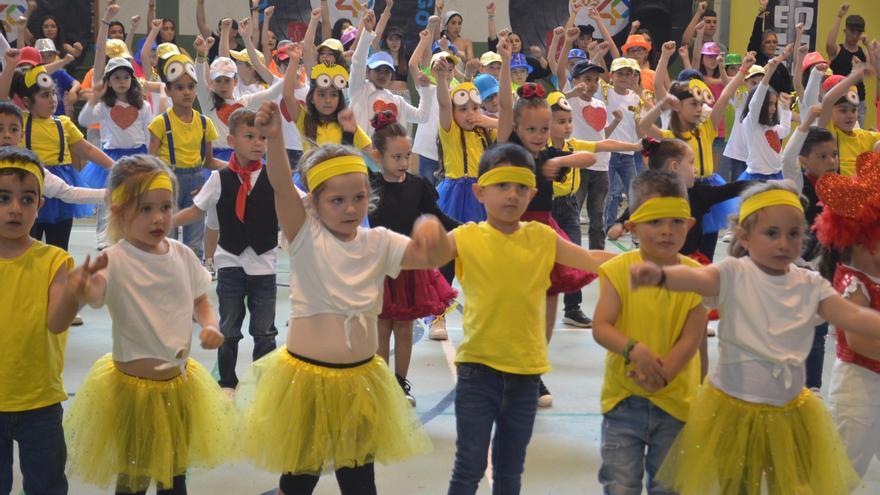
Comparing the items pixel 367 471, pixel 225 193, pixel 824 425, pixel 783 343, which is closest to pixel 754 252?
pixel 783 343

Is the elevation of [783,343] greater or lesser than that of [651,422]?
greater

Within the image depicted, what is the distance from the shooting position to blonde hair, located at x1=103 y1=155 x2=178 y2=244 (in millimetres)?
3688

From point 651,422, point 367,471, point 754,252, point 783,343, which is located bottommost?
point 367,471

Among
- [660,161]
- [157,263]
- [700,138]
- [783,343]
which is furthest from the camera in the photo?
[700,138]

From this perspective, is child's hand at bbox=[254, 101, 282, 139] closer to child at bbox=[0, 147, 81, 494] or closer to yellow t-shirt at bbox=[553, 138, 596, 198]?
child at bbox=[0, 147, 81, 494]

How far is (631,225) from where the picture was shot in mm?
3732

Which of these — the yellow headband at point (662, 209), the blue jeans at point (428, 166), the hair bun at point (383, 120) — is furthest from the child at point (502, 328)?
the blue jeans at point (428, 166)

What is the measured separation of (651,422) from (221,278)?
2910mm

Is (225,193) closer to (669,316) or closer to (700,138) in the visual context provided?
(669,316)

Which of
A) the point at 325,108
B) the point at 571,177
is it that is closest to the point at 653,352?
the point at 571,177

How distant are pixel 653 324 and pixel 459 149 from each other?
4332 mm

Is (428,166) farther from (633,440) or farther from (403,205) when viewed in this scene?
(633,440)

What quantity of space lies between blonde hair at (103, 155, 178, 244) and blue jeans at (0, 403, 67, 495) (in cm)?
69

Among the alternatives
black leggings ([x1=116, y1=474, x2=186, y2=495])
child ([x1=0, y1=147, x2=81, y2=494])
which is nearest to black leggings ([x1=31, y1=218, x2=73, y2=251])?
child ([x1=0, y1=147, x2=81, y2=494])
